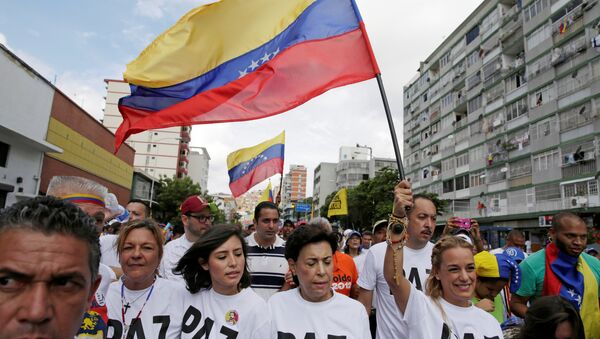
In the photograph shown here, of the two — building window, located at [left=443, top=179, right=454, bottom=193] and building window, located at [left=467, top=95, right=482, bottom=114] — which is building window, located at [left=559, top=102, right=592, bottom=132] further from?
building window, located at [left=443, top=179, right=454, bottom=193]

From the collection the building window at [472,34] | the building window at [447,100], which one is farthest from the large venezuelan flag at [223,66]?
the building window at [447,100]

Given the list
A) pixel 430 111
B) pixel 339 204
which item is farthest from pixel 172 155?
pixel 339 204

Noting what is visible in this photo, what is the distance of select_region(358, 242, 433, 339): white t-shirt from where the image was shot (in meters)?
3.27

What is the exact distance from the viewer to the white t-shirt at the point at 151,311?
273cm

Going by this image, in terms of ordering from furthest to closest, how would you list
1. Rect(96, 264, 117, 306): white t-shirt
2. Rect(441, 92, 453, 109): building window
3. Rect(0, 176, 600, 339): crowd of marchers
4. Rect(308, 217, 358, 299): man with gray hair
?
Rect(441, 92, 453, 109): building window → Rect(308, 217, 358, 299): man with gray hair → Rect(96, 264, 117, 306): white t-shirt → Rect(0, 176, 600, 339): crowd of marchers

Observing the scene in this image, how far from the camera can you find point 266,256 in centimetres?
453

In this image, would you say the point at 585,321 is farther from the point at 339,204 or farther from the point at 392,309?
the point at 339,204

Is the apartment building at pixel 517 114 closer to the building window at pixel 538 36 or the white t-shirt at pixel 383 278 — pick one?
the building window at pixel 538 36

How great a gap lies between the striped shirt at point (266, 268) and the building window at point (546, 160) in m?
29.9

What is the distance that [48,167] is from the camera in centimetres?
2088

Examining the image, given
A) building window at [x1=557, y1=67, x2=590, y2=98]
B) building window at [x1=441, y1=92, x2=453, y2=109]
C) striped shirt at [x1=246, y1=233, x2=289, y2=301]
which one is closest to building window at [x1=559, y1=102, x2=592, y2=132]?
building window at [x1=557, y1=67, x2=590, y2=98]

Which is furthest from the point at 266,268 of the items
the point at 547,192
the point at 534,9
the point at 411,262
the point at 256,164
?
the point at 534,9

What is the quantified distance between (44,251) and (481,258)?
322cm

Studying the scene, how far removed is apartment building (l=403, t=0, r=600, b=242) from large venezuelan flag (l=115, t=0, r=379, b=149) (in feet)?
87.7
